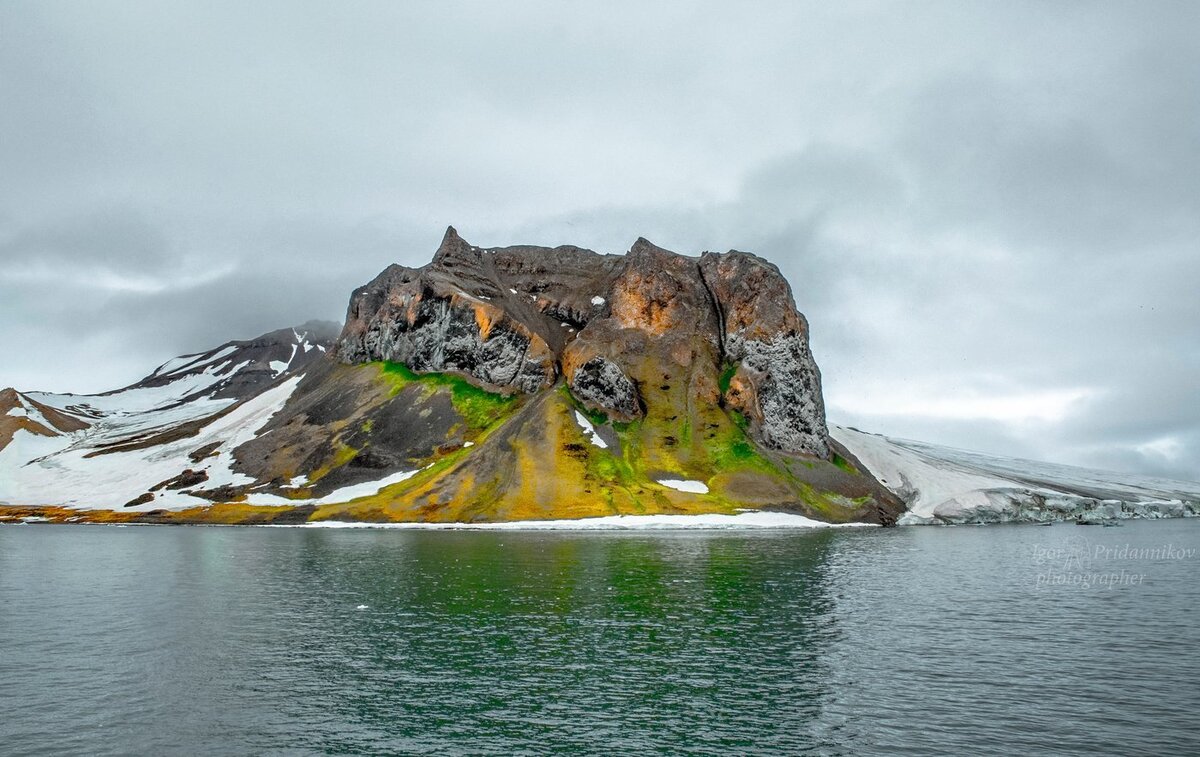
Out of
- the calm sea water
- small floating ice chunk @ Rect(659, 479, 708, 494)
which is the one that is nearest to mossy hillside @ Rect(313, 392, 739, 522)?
small floating ice chunk @ Rect(659, 479, 708, 494)

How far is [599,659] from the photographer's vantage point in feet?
134

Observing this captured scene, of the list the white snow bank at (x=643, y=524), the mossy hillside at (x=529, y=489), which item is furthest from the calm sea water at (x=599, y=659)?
the mossy hillside at (x=529, y=489)

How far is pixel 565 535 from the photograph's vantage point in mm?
137000

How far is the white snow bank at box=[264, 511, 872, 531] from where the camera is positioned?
517 ft

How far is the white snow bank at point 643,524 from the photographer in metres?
158

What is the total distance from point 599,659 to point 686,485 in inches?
5679

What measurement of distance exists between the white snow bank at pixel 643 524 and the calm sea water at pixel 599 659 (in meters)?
75.5

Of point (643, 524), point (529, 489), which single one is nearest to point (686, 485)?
point (643, 524)

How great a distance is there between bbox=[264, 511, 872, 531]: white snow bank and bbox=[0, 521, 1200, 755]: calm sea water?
75.5 meters

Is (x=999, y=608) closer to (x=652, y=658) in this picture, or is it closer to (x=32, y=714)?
(x=652, y=658)

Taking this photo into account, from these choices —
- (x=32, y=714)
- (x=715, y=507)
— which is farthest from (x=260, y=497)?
(x=32, y=714)

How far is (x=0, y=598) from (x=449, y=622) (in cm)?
4110

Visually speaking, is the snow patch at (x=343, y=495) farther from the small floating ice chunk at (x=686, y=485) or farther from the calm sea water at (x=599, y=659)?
the calm sea water at (x=599, y=659)

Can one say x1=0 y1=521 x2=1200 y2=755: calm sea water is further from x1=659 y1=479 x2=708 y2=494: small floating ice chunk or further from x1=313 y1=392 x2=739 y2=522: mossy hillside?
x1=659 y1=479 x2=708 y2=494: small floating ice chunk
